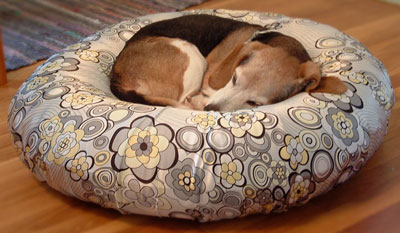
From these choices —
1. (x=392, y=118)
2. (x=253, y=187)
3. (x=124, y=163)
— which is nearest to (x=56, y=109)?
(x=124, y=163)

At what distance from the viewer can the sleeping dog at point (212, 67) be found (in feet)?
8.85

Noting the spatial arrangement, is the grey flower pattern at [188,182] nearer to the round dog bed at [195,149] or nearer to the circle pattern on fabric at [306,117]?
the round dog bed at [195,149]

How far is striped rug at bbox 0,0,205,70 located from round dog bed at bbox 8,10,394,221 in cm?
148

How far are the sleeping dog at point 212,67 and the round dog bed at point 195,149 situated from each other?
0.60 ft

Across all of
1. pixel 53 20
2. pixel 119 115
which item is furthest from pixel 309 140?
pixel 53 20

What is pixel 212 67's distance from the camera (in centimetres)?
302

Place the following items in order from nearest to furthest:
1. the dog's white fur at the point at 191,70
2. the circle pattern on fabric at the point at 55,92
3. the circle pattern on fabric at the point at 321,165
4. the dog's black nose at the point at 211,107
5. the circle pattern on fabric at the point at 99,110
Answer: the circle pattern on fabric at the point at 321,165, the circle pattern on fabric at the point at 99,110, the circle pattern on fabric at the point at 55,92, the dog's black nose at the point at 211,107, the dog's white fur at the point at 191,70

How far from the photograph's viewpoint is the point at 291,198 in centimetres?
229

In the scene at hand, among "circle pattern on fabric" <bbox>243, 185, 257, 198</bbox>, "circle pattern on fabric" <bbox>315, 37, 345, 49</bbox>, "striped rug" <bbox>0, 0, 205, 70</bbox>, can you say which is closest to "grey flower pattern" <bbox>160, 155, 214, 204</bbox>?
"circle pattern on fabric" <bbox>243, 185, 257, 198</bbox>

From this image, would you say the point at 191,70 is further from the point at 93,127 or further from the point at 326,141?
the point at 326,141

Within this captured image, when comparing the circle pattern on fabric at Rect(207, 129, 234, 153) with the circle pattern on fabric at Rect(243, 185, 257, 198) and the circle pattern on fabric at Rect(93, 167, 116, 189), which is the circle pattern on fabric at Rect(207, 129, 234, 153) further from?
the circle pattern on fabric at Rect(93, 167, 116, 189)

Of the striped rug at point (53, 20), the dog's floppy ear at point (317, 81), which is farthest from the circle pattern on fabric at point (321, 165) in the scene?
the striped rug at point (53, 20)

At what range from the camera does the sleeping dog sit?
270 centimetres

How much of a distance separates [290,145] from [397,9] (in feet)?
9.28
